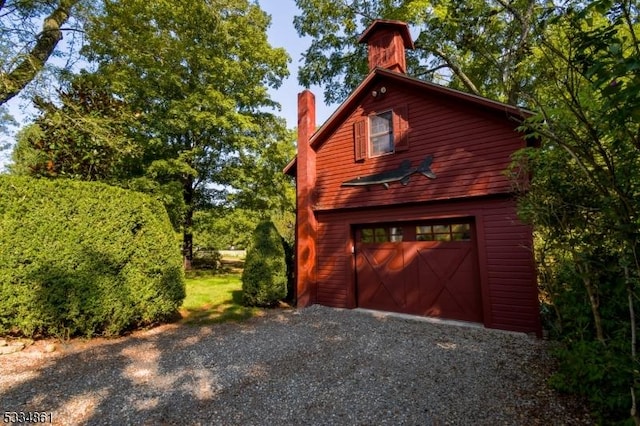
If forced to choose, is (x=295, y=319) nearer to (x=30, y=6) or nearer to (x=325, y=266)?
(x=325, y=266)

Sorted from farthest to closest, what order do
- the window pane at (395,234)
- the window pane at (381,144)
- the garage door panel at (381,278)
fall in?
the window pane at (381,144)
the window pane at (395,234)
the garage door panel at (381,278)

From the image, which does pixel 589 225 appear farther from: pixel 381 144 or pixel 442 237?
pixel 381 144

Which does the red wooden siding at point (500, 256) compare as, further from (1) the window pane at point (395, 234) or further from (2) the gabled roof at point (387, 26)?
(2) the gabled roof at point (387, 26)

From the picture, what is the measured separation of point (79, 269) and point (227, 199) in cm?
955

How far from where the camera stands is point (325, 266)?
919 cm

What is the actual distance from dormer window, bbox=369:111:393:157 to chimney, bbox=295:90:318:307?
196 centimetres

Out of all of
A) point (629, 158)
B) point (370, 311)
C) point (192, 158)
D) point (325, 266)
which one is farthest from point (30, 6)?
point (629, 158)

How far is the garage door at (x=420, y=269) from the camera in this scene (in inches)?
281

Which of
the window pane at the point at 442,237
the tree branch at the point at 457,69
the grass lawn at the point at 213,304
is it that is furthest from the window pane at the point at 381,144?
the tree branch at the point at 457,69

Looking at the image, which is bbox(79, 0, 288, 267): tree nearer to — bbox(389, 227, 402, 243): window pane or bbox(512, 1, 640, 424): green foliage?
bbox(389, 227, 402, 243): window pane

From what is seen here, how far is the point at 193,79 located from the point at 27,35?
6.34 m

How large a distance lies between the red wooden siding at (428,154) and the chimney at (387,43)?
1376mm

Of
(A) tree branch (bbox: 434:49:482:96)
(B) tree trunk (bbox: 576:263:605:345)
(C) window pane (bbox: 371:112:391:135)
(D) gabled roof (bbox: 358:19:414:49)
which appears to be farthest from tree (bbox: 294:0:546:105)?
(B) tree trunk (bbox: 576:263:605:345)

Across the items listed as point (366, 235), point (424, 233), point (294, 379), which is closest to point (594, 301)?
point (294, 379)
